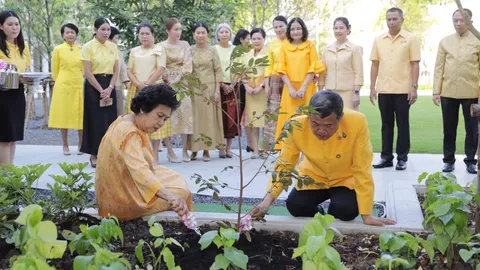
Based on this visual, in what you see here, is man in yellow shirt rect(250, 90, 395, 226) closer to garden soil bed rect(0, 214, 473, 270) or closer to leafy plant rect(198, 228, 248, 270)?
garden soil bed rect(0, 214, 473, 270)

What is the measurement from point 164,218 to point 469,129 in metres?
4.25

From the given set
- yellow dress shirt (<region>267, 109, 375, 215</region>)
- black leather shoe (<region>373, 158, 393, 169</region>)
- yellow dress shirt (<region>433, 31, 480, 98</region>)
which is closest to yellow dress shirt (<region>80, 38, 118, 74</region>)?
black leather shoe (<region>373, 158, 393, 169</region>)

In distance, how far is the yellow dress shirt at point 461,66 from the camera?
267 inches

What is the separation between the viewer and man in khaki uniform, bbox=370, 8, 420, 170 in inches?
278

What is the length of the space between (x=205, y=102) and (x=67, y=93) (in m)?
2.02

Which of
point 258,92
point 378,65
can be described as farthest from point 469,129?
point 258,92

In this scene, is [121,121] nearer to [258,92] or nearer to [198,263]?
[198,263]

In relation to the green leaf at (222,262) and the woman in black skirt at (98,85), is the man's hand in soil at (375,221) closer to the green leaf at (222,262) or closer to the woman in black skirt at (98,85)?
the green leaf at (222,262)

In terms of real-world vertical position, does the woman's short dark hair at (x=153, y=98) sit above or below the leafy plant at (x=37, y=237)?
above

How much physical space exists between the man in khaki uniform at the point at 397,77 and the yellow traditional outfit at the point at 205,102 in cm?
208

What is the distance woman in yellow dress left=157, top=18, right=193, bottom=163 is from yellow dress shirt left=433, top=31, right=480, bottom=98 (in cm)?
313

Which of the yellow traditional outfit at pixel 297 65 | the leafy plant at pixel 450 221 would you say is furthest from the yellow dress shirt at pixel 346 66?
the leafy plant at pixel 450 221

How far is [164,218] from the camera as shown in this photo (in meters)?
4.01

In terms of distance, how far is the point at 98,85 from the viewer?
762 cm
